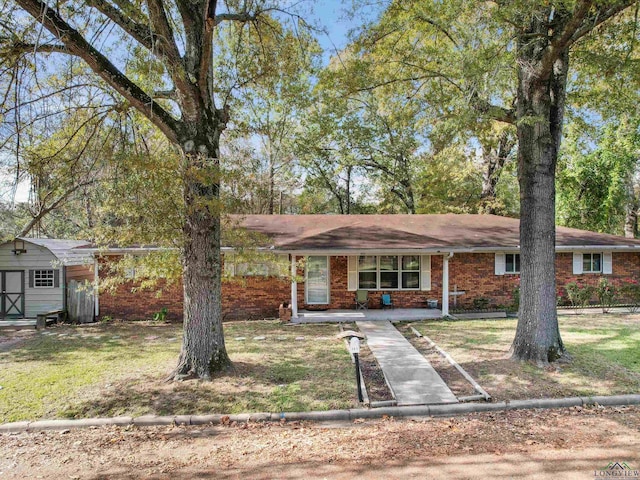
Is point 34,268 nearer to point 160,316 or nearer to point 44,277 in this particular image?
point 44,277

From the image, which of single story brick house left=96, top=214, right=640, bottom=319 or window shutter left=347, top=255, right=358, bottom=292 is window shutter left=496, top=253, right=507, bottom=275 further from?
window shutter left=347, top=255, right=358, bottom=292

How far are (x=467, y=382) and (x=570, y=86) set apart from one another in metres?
8.70

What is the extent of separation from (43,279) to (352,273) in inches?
428

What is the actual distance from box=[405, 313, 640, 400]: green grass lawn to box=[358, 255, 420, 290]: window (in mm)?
2561

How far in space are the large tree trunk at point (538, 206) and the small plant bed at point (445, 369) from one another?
4.59ft

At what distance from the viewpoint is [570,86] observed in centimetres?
1047

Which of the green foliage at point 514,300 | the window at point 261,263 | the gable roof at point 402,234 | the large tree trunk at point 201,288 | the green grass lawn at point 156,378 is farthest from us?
the green foliage at point 514,300

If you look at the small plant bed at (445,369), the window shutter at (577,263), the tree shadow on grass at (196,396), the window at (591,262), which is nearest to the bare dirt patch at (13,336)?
the tree shadow on grass at (196,396)

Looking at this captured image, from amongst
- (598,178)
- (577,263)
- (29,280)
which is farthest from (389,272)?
(598,178)

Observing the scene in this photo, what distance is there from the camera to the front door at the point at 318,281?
45.4ft

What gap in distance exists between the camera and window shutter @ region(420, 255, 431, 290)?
1395cm

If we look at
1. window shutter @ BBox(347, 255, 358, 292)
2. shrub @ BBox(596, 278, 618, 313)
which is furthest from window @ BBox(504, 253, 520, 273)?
window shutter @ BBox(347, 255, 358, 292)


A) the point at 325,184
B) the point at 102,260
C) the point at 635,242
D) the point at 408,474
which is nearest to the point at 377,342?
the point at 408,474

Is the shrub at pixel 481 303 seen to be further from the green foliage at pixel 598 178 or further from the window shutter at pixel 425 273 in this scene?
the green foliage at pixel 598 178
